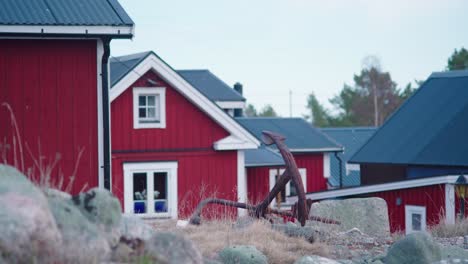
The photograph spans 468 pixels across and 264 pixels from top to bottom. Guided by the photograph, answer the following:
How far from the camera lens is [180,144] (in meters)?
29.8

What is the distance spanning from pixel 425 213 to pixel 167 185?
8654 millimetres

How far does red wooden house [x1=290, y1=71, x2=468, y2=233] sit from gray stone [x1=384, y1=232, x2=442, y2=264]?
518 inches

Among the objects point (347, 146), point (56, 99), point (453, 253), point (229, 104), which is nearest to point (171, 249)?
point (453, 253)

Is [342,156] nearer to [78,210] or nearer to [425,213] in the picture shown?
[425,213]

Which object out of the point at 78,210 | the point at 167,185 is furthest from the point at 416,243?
the point at 167,185

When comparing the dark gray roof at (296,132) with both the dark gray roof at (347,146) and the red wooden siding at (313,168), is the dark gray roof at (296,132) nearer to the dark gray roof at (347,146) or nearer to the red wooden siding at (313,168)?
the red wooden siding at (313,168)

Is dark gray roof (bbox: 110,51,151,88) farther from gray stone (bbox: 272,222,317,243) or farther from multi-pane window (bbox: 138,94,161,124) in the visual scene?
gray stone (bbox: 272,222,317,243)

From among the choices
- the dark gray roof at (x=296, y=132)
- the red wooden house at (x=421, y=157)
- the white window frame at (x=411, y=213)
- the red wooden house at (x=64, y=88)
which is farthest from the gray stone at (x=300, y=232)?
the dark gray roof at (x=296, y=132)

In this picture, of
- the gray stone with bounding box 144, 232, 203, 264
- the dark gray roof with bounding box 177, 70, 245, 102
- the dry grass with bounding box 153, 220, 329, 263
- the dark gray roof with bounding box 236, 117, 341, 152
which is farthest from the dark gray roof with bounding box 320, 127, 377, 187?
the gray stone with bounding box 144, 232, 203, 264

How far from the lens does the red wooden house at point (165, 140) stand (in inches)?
1116

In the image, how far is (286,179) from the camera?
492 inches

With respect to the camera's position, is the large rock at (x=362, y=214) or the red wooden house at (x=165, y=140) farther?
the red wooden house at (x=165, y=140)

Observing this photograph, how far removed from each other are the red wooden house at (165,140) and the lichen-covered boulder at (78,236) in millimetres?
21294

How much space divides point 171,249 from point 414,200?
2061 cm
